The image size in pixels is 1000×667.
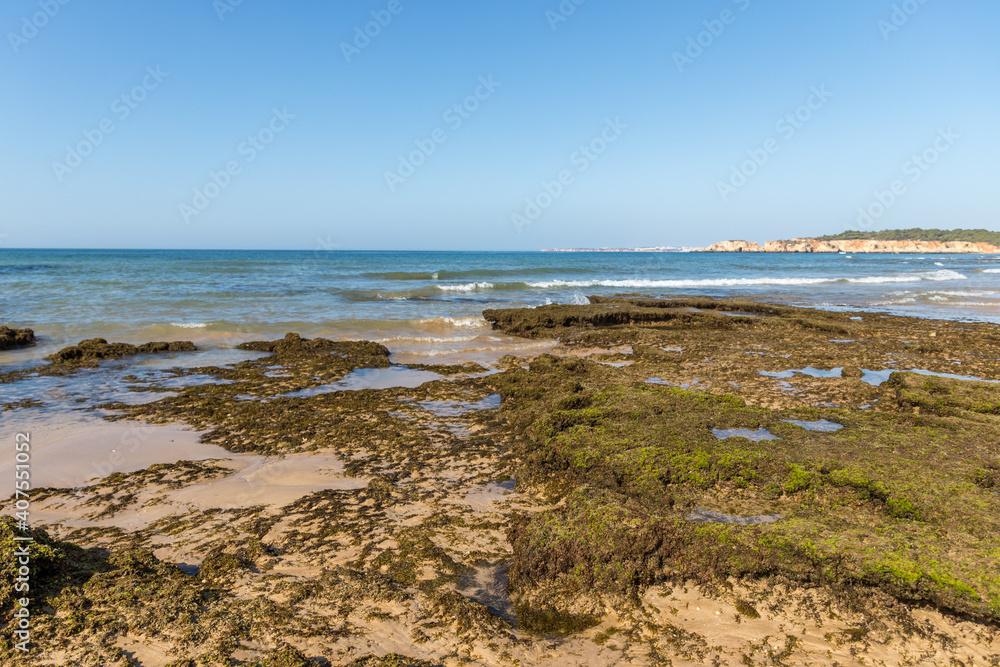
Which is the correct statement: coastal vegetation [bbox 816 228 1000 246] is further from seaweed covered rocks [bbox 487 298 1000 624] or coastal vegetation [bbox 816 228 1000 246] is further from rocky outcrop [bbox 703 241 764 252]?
seaweed covered rocks [bbox 487 298 1000 624]

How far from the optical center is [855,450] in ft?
15.4

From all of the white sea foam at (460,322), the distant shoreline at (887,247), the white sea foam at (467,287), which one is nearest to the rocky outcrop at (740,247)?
the distant shoreline at (887,247)

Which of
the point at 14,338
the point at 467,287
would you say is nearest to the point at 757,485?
the point at 14,338

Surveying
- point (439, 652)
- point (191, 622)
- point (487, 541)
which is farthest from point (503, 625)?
point (191, 622)

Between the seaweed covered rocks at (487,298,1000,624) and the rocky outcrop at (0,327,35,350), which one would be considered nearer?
the seaweed covered rocks at (487,298,1000,624)

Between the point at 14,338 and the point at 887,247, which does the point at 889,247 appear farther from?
the point at 14,338

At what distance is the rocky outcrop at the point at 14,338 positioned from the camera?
Result: 11.8 meters

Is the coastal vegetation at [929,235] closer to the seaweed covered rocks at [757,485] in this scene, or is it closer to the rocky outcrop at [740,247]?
the rocky outcrop at [740,247]

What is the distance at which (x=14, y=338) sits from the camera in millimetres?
12039

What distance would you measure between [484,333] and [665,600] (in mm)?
12565

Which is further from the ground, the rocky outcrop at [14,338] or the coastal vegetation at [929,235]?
the coastal vegetation at [929,235]

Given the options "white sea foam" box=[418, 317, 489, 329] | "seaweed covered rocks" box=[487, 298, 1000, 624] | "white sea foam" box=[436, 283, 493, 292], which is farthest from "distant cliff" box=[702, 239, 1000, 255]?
"seaweed covered rocks" box=[487, 298, 1000, 624]

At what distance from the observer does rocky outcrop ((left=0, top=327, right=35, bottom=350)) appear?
1176 cm

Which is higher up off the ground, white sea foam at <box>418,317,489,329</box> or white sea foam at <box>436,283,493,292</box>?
white sea foam at <box>436,283,493,292</box>
